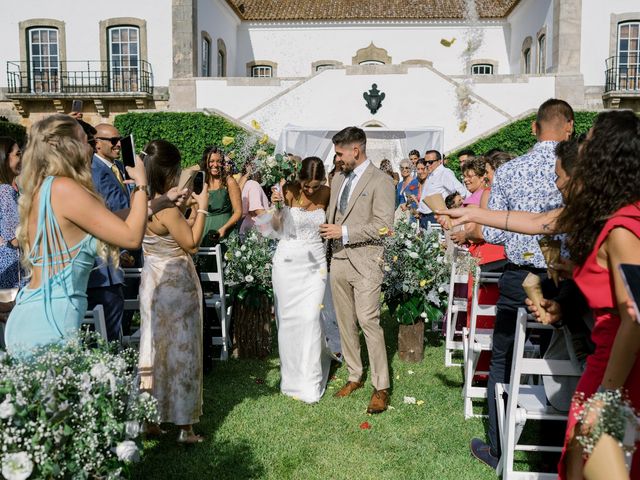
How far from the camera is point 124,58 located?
2625 centimetres

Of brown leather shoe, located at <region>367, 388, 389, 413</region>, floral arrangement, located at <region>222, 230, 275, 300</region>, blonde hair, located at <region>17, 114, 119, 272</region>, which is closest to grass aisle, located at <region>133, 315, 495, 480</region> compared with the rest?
brown leather shoe, located at <region>367, 388, 389, 413</region>

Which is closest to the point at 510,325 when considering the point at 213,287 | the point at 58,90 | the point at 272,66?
the point at 213,287

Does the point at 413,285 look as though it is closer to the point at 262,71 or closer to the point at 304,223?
the point at 304,223

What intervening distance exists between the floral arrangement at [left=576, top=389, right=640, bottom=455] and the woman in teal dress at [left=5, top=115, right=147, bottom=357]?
196 centimetres

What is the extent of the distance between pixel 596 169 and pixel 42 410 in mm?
2261

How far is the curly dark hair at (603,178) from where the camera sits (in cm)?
246

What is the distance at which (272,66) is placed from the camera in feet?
105

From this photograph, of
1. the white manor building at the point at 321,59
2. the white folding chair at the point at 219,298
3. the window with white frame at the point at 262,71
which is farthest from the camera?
the window with white frame at the point at 262,71

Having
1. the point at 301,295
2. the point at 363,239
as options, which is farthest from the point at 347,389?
the point at 363,239

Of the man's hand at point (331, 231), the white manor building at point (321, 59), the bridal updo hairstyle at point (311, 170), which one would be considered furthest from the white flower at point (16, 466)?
the white manor building at point (321, 59)

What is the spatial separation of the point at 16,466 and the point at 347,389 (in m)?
3.76

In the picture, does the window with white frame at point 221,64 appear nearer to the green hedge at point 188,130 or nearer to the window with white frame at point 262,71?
the window with white frame at point 262,71

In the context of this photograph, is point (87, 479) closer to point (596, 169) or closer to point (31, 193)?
point (31, 193)

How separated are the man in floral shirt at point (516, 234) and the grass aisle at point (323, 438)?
0.43m
